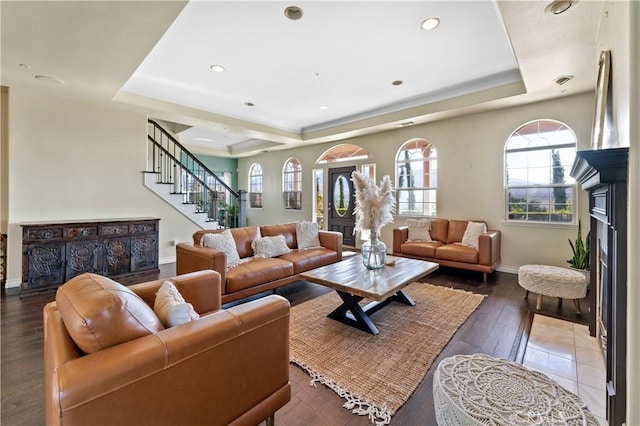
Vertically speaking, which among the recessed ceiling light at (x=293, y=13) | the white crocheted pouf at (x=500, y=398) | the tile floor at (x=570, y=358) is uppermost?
the recessed ceiling light at (x=293, y=13)

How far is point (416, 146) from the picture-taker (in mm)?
5922

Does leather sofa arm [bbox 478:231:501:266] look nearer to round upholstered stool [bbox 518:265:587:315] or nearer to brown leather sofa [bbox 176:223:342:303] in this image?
round upholstered stool [bbox 518:265:587:315]

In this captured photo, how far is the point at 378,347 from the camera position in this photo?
8.00 ft

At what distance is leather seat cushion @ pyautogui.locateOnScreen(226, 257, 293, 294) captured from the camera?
3109mm

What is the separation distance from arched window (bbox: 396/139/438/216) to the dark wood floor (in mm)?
1878

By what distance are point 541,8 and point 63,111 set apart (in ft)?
20.4

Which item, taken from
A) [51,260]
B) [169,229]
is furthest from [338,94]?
[51,260]

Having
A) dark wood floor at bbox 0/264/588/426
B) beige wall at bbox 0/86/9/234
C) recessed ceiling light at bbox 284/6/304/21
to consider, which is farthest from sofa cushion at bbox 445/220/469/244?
beige wall at bbox 0/86/9/234

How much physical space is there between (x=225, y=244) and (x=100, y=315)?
244 cm

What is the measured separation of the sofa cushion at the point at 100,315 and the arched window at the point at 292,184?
277 inches

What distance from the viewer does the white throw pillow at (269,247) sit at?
152 inches

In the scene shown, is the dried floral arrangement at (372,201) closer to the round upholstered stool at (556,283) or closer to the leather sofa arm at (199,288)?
the leather sofa arm at (199,288)

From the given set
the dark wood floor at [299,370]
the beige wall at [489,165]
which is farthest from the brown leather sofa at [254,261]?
the beige wall at [489,165]

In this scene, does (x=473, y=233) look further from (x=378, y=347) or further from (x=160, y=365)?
(x=160, y=365)
